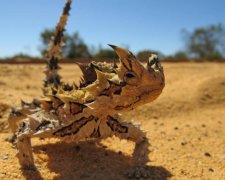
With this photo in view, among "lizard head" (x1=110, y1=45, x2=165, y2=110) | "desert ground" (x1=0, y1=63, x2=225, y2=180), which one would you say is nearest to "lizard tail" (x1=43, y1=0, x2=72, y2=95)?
"desert ground" (x1=0, y1=63, x2=225, y2=180)

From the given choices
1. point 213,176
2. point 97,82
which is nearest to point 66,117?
point 97,82

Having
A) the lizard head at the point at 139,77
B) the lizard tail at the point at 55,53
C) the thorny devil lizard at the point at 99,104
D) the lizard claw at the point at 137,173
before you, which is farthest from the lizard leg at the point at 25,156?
the lizard tail at the point at 55,53

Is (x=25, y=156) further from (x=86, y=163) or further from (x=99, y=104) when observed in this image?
(x=99, y=104)

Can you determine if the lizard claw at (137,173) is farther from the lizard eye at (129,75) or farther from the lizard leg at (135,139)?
the lizard eye at (129,75)

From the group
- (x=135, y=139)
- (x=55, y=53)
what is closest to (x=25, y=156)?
(x=135, y=139)

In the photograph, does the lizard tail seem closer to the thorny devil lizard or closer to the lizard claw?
the thorny devil lizard

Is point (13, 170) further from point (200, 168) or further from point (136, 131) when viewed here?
point (200, 168)
